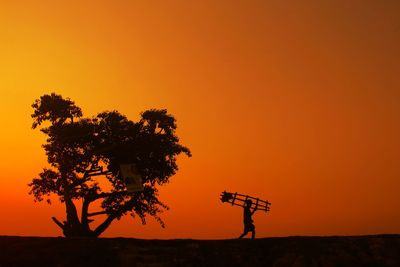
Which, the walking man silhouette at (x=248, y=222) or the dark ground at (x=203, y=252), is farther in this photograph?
the walking man silhouette at (x=248, y=222)

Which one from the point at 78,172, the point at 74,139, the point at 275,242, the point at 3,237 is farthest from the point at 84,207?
the point at 275,242

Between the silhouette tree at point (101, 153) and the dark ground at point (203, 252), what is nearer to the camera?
the dark ground at point (203, 252)

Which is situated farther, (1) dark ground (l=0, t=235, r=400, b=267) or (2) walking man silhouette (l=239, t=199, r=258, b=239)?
(2) walking man silhouette (l=239, t=199, r=258, b=239)

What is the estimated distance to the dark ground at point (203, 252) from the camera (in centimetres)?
2070

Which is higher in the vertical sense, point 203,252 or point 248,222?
point 248,222

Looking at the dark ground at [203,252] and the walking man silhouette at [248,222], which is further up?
the walking man silhouette at [248,222]

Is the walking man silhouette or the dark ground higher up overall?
the walking man silhouette

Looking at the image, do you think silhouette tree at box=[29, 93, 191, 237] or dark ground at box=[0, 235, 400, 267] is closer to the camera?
dark ground at box=[0, 235, 400, 267]

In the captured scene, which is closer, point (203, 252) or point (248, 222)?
point (203, 252)

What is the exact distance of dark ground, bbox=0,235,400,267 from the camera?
67.9 ft

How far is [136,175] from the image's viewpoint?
36.9 m

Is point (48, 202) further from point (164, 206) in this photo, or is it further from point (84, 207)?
point (164, 206)

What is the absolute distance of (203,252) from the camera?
845 inches

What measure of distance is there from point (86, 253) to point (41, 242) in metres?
2.59
